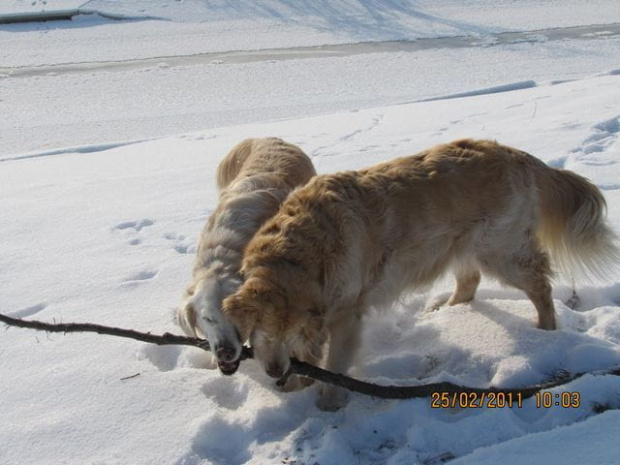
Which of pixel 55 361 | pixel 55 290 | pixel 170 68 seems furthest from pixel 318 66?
pixel 55 361

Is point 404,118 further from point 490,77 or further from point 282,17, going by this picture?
point 282,17

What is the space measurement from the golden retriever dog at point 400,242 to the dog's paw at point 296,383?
0.01 meters

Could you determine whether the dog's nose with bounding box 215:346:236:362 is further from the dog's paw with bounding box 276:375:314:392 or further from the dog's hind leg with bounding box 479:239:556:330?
the dog's hind leg with bounding box 479:239:556:330

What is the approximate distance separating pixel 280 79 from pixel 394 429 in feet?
32.9

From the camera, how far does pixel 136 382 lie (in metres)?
3.38

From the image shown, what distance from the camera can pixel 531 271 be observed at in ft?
12.2

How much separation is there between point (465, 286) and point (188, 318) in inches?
69.8

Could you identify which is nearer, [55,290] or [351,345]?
[351,345]

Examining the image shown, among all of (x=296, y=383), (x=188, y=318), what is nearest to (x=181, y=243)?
(x=188, y=318)

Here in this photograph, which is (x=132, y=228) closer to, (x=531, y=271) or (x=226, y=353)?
(x=226, y=353)

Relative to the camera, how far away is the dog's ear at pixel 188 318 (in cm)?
342
